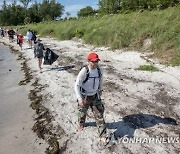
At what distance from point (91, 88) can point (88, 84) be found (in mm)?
148

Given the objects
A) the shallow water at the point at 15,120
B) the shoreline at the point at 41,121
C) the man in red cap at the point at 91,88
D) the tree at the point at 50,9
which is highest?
the tree at the point at 50,9

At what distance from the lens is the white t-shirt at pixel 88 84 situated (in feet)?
21.9

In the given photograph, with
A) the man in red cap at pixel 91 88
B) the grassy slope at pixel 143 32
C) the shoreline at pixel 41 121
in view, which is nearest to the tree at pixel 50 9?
the grassy slope at pixel 143 32

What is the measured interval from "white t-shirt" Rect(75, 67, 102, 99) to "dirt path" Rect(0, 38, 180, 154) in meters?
1.33

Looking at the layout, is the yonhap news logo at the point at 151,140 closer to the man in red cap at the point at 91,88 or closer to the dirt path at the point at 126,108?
the dirt path at the point at 126,108

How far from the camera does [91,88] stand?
6980mm

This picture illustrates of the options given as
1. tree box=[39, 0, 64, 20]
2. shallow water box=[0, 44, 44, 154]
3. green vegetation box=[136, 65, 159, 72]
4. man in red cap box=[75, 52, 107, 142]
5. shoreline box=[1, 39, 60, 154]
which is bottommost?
shallow water box=[0, 44, 44, 154]

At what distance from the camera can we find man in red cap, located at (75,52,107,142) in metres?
6.62

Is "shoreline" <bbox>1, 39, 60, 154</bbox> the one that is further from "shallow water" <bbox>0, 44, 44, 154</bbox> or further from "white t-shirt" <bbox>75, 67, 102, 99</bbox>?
"white t-shirt" <bbox>75, 67, 102, 99</bbox>

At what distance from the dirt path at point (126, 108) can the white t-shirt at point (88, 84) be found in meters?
1.33

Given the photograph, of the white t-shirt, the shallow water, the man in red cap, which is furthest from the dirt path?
the white t-shirt

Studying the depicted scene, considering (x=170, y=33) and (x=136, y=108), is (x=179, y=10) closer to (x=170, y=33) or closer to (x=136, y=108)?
(x=170, y=33)

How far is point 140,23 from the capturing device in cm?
2084

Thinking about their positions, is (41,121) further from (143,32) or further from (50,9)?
(50,9)
